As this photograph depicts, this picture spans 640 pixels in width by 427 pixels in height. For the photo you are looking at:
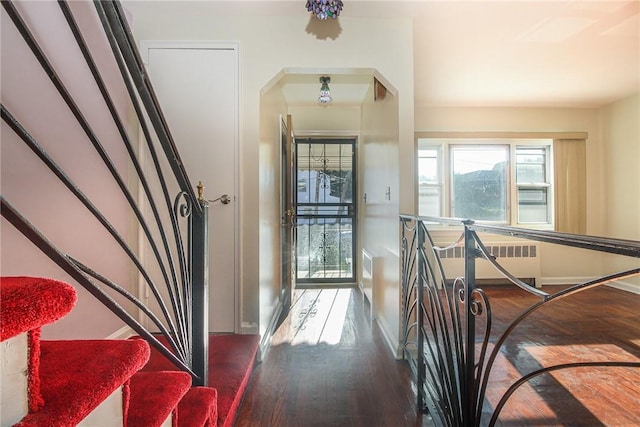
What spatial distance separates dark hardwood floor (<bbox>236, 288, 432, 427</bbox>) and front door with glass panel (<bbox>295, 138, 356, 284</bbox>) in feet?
4.77

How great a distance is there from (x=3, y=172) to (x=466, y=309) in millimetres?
2030

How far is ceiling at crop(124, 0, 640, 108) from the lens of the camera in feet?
6.57

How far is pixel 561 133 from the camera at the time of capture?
4.02 metres

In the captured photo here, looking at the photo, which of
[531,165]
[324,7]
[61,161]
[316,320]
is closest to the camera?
[61,161]

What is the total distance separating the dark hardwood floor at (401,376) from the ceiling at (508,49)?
2341 mm

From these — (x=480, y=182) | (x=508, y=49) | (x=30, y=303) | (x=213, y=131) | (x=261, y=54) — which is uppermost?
(x=508, y=49)

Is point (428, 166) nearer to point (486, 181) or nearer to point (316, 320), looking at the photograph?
point (486, 181)

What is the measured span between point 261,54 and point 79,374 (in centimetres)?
212

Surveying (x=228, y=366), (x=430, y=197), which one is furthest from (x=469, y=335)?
(x=430, y=197)

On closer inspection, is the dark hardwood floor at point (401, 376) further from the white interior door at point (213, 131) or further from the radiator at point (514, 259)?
the radiator at point (514, 259)

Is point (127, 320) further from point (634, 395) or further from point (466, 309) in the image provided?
point (634, 395)

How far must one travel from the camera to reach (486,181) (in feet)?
13.8

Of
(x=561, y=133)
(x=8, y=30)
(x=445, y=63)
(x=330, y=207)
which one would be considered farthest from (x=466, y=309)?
(x=561, y=133)

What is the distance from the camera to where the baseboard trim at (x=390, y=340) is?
81.0 inches
